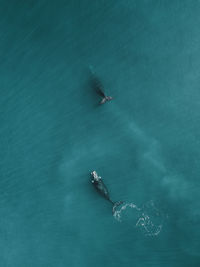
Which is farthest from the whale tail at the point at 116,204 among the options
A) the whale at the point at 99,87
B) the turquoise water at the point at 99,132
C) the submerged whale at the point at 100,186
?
the whale at the point at 99,87

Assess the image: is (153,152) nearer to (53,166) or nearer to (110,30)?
(53,166)

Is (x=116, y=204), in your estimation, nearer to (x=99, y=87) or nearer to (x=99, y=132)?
(x=99, y=132)

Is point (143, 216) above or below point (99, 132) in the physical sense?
below

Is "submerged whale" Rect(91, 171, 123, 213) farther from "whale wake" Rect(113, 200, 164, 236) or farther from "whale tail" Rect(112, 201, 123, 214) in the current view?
"whale wake" Rect(113, 200, 164, 236)

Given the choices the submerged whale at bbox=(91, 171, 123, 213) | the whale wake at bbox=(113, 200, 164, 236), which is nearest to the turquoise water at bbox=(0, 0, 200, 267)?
the whale wake at bbox=(113, 200, 164, 236)

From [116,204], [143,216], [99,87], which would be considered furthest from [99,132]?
[143,216]

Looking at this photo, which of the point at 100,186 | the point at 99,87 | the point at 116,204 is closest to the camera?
the point at 99,87

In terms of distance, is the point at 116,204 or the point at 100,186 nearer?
the point at 100,186

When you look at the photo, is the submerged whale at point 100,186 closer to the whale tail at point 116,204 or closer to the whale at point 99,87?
the whale tail at point 116,204

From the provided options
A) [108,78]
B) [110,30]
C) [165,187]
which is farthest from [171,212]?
[110,30]
